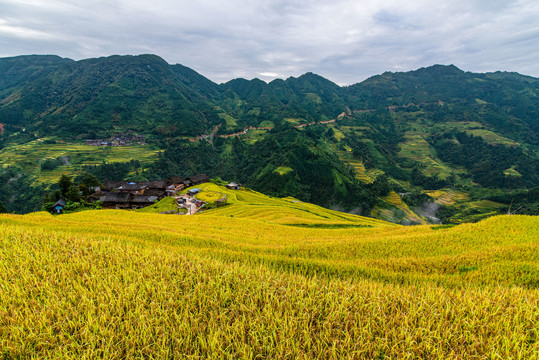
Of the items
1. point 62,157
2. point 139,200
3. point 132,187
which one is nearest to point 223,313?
point 139,200

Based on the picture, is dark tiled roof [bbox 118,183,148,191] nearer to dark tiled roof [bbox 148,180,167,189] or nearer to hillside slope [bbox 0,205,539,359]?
dark tiled roof [bbox 148,180,167,189]

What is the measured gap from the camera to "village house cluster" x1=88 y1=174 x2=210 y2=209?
165 ft

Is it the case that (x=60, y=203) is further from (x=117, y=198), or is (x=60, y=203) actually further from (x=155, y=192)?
(x=155, y=192)

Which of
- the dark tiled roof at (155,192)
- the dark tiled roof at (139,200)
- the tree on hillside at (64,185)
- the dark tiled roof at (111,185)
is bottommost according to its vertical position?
the dark tiled roof at (139,200)

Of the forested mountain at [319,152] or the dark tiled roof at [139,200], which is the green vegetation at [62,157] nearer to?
the forested mountain at [319,152]

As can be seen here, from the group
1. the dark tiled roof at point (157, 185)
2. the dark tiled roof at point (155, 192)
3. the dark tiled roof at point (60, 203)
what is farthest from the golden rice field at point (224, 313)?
the dark tiled roof at point (157, 185)

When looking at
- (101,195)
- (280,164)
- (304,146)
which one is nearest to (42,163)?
(101,195)

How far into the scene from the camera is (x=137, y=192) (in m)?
61.1

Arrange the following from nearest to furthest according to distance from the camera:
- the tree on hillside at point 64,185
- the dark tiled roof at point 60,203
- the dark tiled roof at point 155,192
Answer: the dark tiled roof at point 60,203 < the tree on hillside at point 64,185 < the dark tiled roof at point 155,192

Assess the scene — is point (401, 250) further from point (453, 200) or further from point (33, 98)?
point (33, 98)

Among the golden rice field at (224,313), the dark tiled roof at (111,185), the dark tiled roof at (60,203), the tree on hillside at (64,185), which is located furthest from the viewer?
the dark tiled roof at (111,185)

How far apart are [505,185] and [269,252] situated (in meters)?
166

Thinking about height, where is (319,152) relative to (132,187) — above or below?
above

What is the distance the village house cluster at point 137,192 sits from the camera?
50.2m
